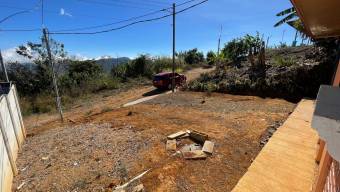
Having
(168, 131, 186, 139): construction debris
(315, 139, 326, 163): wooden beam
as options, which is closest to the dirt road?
(168, 131, 186, 139): construction debris

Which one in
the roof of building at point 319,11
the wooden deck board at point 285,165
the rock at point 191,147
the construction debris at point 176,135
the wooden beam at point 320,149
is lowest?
the rock at point 191,147

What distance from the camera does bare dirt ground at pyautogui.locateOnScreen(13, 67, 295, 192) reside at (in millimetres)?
4414

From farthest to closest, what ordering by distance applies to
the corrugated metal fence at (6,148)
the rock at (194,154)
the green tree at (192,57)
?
1. the green tree at (192,57)
2. the rock at (194,154)
3. the corrugated metal fence at (6,148)

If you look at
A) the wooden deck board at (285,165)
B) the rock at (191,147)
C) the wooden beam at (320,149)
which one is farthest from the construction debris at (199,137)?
the wooden beam at (320,149)

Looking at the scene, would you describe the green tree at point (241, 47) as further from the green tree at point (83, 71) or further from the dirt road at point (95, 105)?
the green tree at point (83, 71)

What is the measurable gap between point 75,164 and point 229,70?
1286cm

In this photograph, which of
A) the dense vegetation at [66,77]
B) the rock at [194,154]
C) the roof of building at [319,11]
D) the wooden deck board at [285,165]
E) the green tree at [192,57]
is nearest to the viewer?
the roof of building at [319,11]

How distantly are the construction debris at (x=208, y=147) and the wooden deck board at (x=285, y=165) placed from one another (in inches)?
43.2

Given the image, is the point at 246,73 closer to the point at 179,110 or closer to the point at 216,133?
the point at 179,110

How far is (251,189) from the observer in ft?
11.8

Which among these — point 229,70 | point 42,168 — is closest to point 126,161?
point 42,168

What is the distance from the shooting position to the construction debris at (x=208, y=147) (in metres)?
5.19

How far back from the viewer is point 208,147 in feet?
17.4

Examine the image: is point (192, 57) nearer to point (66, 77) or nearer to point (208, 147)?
point (66, 77)
